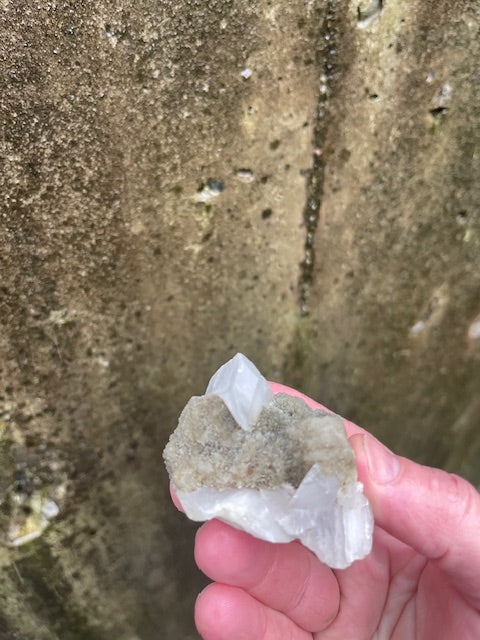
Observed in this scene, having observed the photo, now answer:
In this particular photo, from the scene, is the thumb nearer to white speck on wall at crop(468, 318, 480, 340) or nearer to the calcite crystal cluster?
the calcite crystal cluster

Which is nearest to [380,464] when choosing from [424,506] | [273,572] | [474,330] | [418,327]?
[424,506]

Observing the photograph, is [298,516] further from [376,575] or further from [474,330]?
[474,330]

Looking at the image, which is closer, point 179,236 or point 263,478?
point 263,478

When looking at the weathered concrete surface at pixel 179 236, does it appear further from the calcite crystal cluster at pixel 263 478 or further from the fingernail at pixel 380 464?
the fingernail at pixel 380 464

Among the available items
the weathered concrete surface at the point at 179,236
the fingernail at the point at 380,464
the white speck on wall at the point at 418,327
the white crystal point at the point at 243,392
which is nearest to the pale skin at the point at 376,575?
the fingernail at the point at 380,464

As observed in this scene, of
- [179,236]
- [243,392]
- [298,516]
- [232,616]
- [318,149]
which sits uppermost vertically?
[318,149]

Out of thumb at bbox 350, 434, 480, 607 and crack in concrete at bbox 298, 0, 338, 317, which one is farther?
crack in concrete at bbox 298, 0, 338, 317

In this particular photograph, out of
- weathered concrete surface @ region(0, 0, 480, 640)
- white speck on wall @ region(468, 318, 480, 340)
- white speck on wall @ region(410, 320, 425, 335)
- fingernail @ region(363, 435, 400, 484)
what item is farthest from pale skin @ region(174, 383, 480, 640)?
white speck on wall @ region(468, 318, 480, 340)
